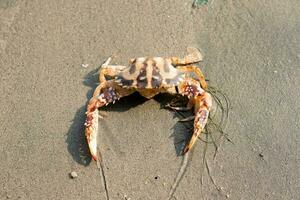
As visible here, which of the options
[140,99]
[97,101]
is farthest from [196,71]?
[97,101]

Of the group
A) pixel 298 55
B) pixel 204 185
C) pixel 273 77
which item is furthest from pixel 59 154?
pixel 298 55

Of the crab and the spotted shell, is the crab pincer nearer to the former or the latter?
the crab

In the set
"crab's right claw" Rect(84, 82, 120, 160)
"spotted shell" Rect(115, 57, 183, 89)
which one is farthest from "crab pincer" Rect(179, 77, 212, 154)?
"crab's right claw" Rect(84, 82, 120, 160)

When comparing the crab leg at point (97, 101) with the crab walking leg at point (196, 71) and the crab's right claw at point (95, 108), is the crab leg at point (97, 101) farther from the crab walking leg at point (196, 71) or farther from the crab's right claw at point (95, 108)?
the crab walking leg at point (196, 71)

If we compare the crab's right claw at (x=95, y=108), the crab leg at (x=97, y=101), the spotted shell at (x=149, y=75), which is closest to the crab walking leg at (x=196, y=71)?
the spotted shell at (x=149, y=75)

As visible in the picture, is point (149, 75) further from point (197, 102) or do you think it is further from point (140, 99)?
point (197, 102)
